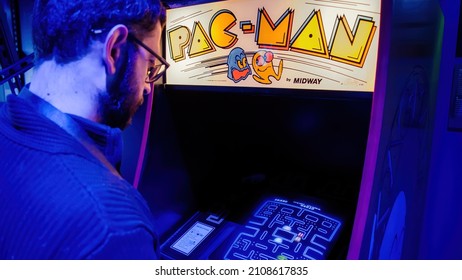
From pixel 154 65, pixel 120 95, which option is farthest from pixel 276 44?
pixel 120 95

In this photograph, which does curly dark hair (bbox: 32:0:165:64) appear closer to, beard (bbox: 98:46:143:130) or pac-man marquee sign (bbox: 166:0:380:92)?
beard (bbox: 98:46:143:130)

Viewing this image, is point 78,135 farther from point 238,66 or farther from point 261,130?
point 261,130

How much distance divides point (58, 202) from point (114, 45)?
0.33 metres

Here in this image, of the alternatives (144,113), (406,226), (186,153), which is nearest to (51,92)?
(144,113)

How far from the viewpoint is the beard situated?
0.69m

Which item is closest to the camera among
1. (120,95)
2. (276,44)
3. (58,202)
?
(58,202)

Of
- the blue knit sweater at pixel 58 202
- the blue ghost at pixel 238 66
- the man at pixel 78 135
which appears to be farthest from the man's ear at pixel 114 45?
the blue ghost at pixel 238 66

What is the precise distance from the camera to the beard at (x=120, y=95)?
2.26 ft

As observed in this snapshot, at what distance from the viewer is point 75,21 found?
642 millimetres

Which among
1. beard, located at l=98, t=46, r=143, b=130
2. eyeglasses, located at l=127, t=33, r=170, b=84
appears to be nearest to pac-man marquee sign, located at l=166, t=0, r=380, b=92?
eyeglasses, located at l=127, t=33, r=170, b=84

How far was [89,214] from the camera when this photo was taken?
468mm

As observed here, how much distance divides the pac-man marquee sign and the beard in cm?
37

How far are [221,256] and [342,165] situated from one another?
1.70 ft
